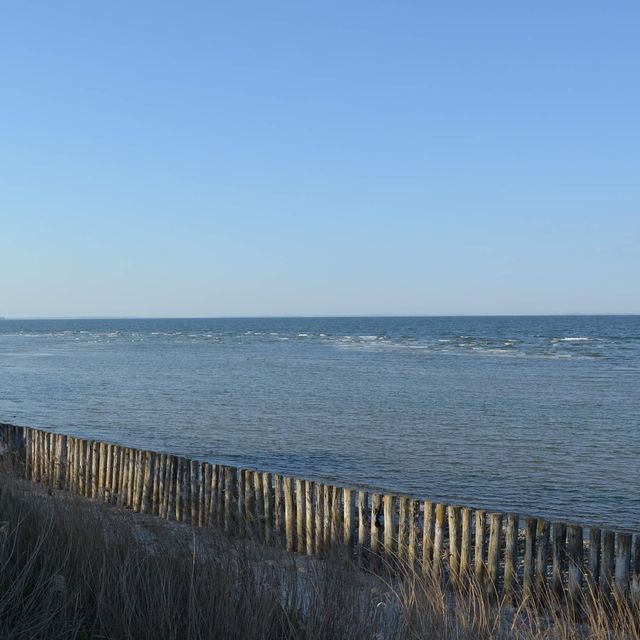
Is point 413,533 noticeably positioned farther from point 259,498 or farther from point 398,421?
point 398,421

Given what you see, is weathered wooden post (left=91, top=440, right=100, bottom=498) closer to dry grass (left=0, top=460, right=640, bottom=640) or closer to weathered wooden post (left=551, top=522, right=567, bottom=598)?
dry grass (left=0, top=460, right=640, bottom=640)

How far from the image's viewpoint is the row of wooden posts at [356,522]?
8398 millimetres

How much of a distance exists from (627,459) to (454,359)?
3712cm

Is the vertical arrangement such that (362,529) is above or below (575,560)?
below

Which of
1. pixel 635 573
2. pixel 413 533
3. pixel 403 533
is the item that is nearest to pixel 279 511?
pixel 403 533

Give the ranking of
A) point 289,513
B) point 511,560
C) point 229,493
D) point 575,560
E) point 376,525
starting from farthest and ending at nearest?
point 229,493, point 289,513, point 376,525, point 511,560, point 575,560

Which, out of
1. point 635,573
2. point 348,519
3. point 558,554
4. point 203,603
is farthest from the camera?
point 348,519

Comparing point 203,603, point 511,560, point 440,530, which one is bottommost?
point 511,560

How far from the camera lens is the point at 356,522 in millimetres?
10234

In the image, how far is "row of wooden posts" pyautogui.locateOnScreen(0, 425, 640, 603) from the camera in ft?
27.6

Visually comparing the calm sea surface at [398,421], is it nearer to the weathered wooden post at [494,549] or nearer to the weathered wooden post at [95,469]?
the weathered wooden post at [95,469]

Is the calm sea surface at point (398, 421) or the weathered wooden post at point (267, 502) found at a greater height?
Answer: the weathered wooden post at point (267, 502)

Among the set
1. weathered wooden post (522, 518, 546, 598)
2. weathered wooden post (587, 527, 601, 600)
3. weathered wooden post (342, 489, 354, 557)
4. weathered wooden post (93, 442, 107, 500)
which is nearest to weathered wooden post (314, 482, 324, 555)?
weathered wooden post (342, 489, 354, 557)

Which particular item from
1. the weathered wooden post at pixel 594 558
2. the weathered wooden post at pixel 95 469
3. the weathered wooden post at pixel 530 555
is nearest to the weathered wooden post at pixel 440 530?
the weathered wooden post at pixel 530 555
